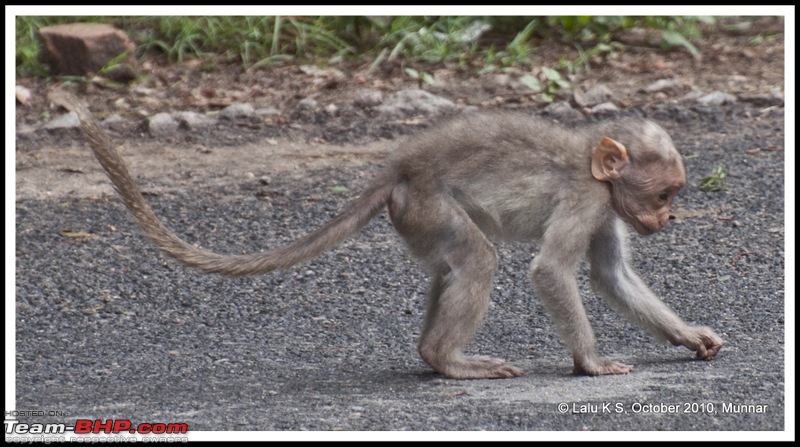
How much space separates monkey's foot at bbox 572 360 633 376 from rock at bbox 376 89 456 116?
6205mm

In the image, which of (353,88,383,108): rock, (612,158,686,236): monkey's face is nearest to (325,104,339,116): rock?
(353,88,383,108): rock

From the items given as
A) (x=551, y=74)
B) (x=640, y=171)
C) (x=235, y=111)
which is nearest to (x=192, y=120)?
(x=235, y=111)

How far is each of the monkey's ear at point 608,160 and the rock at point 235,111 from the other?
21.1 ft

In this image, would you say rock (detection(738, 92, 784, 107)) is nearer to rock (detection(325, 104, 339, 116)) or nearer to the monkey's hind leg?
rock (detection(325, 104, 339, 116))

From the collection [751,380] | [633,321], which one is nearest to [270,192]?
[633,321]

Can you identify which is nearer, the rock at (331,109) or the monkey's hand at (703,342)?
the monkey's hand at (703,342)

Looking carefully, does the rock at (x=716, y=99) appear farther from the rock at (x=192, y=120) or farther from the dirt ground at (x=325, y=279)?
the rock at (x=192, y=120)

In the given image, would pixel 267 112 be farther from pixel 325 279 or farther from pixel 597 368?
pixel 597 368

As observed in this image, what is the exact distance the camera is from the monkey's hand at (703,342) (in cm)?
707

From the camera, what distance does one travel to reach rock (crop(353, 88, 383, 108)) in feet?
42.5

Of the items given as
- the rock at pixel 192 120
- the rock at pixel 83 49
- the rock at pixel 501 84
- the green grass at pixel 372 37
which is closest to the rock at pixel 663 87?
the green grass at pixel 372 37

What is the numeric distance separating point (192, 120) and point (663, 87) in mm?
5167

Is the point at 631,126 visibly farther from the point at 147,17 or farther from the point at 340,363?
the point at 147,17

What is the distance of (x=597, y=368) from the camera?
6762mm
